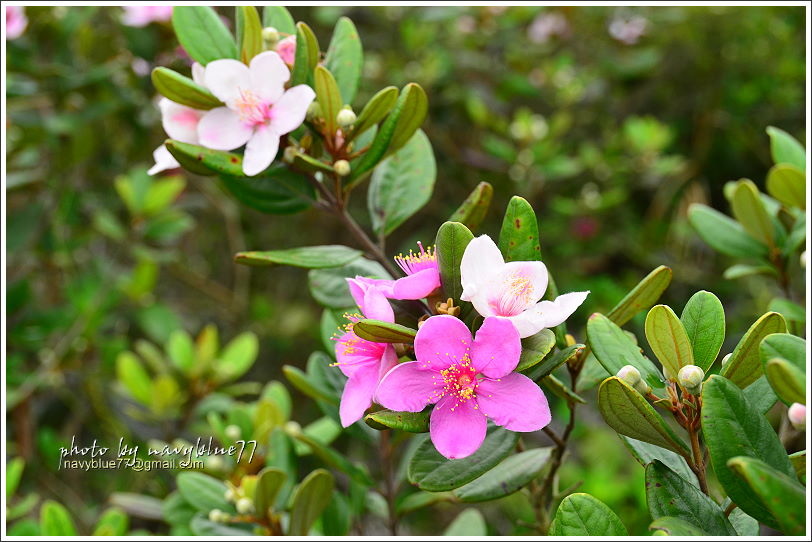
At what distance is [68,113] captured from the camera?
238 centimetres

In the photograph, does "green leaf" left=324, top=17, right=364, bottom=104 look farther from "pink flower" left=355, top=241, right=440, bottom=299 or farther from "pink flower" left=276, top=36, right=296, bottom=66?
"pink flower" left=355, top=241, right=440, bottom=299

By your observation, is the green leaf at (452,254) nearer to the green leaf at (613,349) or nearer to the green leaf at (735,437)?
the green leaf at (613,349)

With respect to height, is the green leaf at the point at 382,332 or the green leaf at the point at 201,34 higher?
the green leaf at the point at 201,34

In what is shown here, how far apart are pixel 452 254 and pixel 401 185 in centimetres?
41

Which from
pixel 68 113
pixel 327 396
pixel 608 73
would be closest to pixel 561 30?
pixel 608 73

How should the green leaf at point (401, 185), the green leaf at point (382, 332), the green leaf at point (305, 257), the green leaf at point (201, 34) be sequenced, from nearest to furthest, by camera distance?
the green leaf at point (382, 332), the green leaf at point (305, 257), the green leaf at point (201, 34), the green leaf at point (401, 185)

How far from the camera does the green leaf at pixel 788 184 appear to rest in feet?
4.20

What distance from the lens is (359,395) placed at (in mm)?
853

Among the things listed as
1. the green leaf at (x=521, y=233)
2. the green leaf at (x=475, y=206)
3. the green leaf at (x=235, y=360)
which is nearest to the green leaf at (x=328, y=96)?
the green leaf at (x=475, y=206)

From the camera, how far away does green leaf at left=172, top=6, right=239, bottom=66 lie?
1059 millimetres

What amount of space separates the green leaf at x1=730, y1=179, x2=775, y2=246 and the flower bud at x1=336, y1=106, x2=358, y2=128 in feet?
2.37

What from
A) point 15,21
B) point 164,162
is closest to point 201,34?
point 164,162

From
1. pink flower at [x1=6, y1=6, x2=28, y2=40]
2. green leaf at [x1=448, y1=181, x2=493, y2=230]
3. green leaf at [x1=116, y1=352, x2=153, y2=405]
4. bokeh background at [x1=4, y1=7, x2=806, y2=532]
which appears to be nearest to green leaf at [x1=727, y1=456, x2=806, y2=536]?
green leaf at [x1=448, y1=181, x2=493, y2=230]

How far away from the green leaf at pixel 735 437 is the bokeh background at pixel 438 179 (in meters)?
1.30
